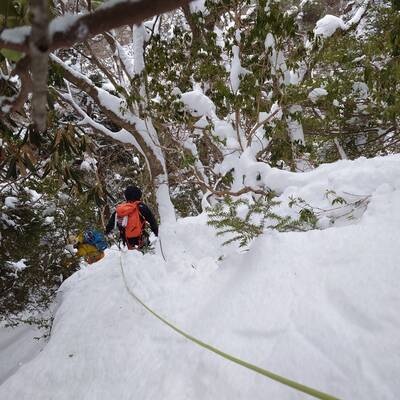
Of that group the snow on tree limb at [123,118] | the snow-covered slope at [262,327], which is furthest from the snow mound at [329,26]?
the snow on tree limb at [123,118]

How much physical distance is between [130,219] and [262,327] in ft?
10.9

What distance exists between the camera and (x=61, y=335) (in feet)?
10.4

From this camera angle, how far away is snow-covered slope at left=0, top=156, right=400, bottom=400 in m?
1.63

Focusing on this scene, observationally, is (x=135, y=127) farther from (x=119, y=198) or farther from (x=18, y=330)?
(x=119, y=198)

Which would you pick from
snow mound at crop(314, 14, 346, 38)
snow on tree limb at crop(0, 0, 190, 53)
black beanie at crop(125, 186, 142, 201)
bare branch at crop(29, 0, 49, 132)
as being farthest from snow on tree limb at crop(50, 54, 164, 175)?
bare branch at crop(29, 0, 49, 132)

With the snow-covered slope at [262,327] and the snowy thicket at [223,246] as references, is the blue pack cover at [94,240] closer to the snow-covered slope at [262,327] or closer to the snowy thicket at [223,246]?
the snowy thicket at [223,246]

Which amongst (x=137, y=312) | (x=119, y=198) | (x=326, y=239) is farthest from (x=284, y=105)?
(x=119, y=198)

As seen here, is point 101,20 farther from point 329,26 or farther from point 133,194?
point 329,26

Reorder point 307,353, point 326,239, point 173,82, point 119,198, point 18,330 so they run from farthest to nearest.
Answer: point 119,198, point 173,82, point 18,330, point 326,239, point 307,353

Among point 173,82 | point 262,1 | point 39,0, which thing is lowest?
point 39,0

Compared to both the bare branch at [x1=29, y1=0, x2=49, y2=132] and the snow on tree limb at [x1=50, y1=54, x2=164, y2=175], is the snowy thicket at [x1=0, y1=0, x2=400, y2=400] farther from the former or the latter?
the bare branch at [x1=29, y1=0, x2=49, y2=132]

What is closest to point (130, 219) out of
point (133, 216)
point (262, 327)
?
point (133, 216)

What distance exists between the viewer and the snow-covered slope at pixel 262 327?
1.63 m

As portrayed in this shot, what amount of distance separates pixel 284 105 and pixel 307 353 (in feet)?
14.5
